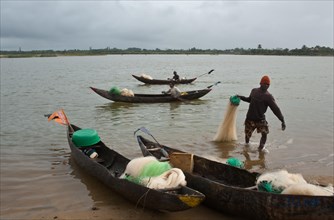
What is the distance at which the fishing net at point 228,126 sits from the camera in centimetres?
925

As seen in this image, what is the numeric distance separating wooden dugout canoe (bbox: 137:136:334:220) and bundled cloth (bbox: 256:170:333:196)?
0.16 m

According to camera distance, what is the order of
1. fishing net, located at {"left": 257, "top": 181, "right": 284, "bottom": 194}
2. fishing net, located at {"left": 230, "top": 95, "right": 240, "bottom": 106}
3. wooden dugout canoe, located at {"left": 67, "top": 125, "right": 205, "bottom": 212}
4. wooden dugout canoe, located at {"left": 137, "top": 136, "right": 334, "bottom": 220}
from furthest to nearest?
fishing net, located at {"left": 230, "top": 95, "right": 240, "bottom": 106} → fishing net, located at {"left": 257, "top": 181, "right": 284, "bottom": 194} → wooden dugout canoe, located at {"left": 67, "top": 125, "right": 205, "bottom": 212} → wooden dugout canoe, located at {"left": 137, "top": 136, "right": 334, "bottom": 220}

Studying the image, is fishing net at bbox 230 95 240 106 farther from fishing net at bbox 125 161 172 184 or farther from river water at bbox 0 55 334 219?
fishing net at bbox 125 161 172 184

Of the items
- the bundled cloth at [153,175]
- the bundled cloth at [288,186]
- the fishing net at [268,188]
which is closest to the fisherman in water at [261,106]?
the bundled cloth at [288,186]

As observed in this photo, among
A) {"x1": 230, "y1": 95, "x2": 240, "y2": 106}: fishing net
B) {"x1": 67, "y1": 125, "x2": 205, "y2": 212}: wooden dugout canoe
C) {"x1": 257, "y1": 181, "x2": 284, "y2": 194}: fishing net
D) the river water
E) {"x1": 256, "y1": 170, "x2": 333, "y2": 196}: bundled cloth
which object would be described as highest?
{"x1": 230, "y1": 95, "x2": 240, "y2": 106}: fishing net

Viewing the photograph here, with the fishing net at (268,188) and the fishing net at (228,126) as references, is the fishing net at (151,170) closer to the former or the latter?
the fishing net at (268,188)

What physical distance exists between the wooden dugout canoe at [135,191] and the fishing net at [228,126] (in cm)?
350

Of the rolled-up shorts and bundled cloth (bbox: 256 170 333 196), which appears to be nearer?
bundled cloth (bbox: 256 170 333 196)

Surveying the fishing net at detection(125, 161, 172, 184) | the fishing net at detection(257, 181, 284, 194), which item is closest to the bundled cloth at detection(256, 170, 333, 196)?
the fishing net at detection(257, 181, 284, 194)

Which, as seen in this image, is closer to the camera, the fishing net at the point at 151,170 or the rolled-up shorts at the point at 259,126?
the fishing net at the point at 151,170

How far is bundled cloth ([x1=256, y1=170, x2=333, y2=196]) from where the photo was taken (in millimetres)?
4469

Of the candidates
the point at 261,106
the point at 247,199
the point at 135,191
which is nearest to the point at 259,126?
the point at 261,106

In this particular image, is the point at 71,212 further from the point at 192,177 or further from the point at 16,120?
the point at 16,120

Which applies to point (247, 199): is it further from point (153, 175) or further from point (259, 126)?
point (259, 126)
